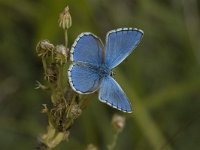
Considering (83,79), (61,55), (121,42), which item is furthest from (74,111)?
(121,42)

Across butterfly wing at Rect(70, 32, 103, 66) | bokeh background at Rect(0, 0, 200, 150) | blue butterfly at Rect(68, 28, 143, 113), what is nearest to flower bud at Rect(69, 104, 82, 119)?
blue butterfly at Rect(68, 28, 143, 113)

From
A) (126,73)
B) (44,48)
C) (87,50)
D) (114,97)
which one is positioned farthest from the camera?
(126,73)

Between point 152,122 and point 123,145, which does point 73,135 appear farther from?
point 152,122

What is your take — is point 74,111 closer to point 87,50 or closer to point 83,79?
point 83,79

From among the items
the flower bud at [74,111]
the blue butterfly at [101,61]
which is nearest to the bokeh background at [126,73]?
the blue butterfly at [101,61]

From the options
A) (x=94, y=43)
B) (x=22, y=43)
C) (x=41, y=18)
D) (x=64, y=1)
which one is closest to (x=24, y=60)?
(x=22, y=43)

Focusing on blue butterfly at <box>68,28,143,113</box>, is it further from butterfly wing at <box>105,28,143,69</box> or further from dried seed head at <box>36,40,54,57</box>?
dried seed head at <box>36,40,54,57</box>
